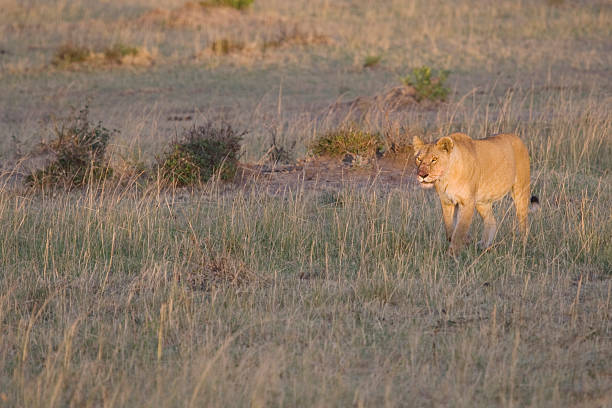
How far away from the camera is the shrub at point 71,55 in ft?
62.0

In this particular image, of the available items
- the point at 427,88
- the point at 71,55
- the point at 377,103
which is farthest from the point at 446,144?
the point at 71,55

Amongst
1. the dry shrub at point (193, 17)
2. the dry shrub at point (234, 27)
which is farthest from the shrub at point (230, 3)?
the dry shrub at point (193, 17)

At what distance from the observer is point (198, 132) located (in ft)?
34.0

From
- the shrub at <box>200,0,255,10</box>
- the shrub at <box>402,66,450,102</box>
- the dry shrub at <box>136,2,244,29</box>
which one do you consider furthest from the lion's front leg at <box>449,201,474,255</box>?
the shrub at <box>200,0,255,10</box>

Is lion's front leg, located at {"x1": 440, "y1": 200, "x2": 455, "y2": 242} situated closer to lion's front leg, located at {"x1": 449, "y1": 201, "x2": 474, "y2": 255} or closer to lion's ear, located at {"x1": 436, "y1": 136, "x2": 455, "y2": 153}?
lion's front leg, located at {"x1": 449, "y1": 201, "x2": 474, "y2": 255}

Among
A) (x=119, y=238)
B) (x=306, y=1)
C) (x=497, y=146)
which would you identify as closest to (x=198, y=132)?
(x=119, y=238)

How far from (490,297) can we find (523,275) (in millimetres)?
567

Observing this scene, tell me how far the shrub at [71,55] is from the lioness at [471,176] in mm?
13808

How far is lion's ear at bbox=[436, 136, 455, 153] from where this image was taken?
627cm

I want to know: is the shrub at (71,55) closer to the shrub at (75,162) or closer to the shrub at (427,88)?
the shrub at (427,88)

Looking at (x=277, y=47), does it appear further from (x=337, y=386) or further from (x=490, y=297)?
(x=337, y=386)

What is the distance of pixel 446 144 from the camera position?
6312 millimetres

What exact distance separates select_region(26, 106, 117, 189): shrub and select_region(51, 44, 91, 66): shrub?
9.49 m

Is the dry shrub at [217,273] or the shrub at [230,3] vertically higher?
the shrub at [230,3]
